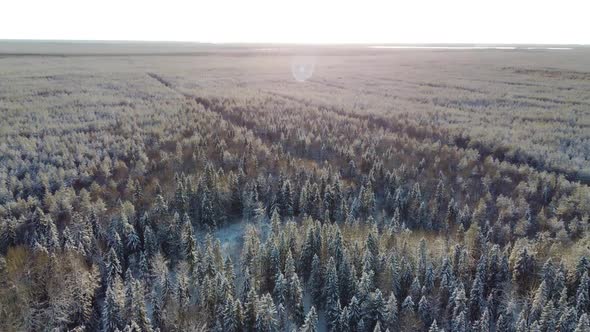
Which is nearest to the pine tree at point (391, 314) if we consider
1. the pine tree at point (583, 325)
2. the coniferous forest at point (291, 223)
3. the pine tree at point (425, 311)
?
the coniferous forest at point (291, 223)

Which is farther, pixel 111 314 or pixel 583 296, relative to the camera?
pixel 111 314

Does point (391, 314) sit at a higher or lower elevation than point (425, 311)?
higher

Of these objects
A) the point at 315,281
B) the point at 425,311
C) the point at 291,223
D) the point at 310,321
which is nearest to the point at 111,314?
the point at 310,321

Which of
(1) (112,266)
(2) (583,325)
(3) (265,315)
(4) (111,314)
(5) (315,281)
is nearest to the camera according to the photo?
(2) (583,325)

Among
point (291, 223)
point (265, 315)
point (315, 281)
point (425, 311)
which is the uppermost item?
point (291, 223)

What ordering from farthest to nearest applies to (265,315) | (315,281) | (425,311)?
1. (315,281)
2. (425,311)
3. (265,315)

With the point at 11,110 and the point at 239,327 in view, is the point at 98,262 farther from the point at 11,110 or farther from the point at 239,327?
the point at 11,110

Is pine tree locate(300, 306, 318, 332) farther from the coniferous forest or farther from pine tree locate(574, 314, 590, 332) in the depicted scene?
pine tree locate(574, 314, 590, 332)

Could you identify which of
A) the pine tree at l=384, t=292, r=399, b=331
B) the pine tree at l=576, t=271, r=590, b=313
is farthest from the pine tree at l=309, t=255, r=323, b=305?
the pine tree at l=576, t=271, r=590, b=313

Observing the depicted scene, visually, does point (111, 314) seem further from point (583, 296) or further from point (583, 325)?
point (583, 296)

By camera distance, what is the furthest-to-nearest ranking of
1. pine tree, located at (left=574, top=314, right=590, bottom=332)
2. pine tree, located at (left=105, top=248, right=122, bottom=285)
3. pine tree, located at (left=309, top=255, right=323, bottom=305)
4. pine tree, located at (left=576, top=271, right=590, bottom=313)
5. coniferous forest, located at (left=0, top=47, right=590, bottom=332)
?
pine tree, located at (left=105, top=248, right=122, bottom=285) < pine tree, located at (left=309, top=255, right=323, bottom=305) < coniferous forest, located at (left=0, top=47, right=590, bottom=332) < pine tree, located at (left=576, top=271, right=590, bottom=313) < pine tree, located at (left=574, top=314, right=590, bottom=332)

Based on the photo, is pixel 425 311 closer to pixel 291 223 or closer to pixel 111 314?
pixel 291 223
